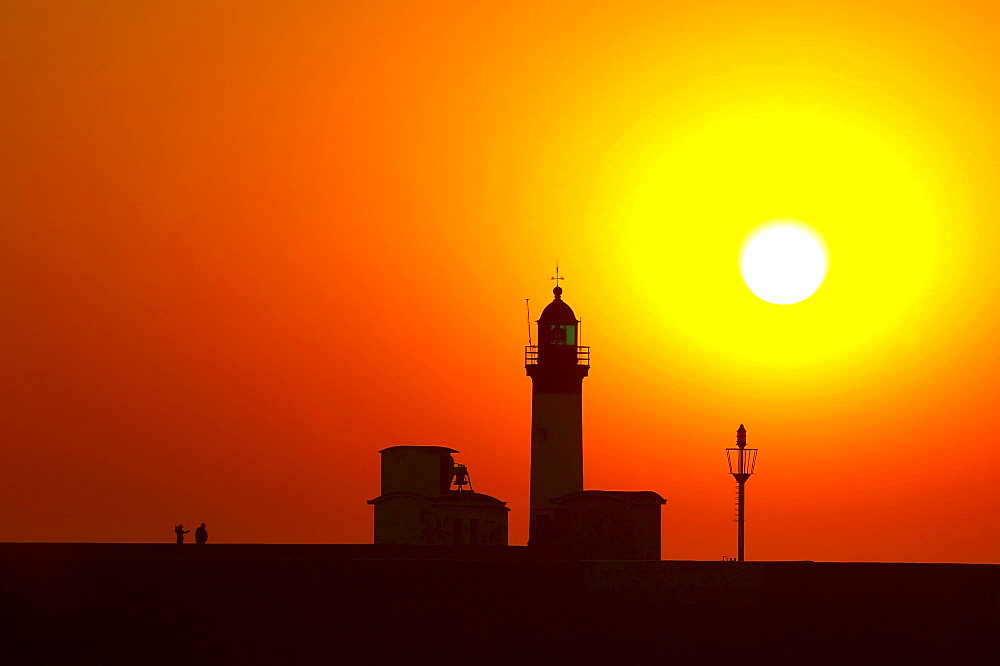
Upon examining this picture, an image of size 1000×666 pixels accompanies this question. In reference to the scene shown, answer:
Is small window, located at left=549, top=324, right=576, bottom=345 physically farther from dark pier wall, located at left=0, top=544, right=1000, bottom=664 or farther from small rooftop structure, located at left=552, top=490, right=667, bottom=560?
dark pier wall, located at left=0, top=544, right=1000, bottom=664

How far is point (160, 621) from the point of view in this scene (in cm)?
3716

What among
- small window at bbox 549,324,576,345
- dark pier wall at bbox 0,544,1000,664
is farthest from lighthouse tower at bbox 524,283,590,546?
dark pier wall at bbox 0,544,1000,664

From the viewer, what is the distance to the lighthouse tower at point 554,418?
65.3 meters

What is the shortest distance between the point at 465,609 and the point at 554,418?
24858mm

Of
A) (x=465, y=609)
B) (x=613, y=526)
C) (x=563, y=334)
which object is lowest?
(x=465, y=609)

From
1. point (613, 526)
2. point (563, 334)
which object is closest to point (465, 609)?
point (613, 526)

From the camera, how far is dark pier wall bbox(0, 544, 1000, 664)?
36.9 metres

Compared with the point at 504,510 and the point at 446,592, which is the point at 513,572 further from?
the point at 504,510

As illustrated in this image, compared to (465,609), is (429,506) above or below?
above

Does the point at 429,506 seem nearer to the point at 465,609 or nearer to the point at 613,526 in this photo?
the point at 613,526

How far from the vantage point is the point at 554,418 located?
66.2 metres

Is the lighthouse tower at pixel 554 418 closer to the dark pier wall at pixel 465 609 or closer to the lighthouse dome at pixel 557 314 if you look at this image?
the lighthouse dome at pixel 557 314

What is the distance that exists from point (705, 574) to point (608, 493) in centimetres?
1456

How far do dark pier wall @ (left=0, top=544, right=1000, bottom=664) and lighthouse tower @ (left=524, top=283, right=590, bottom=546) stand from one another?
437 inches
